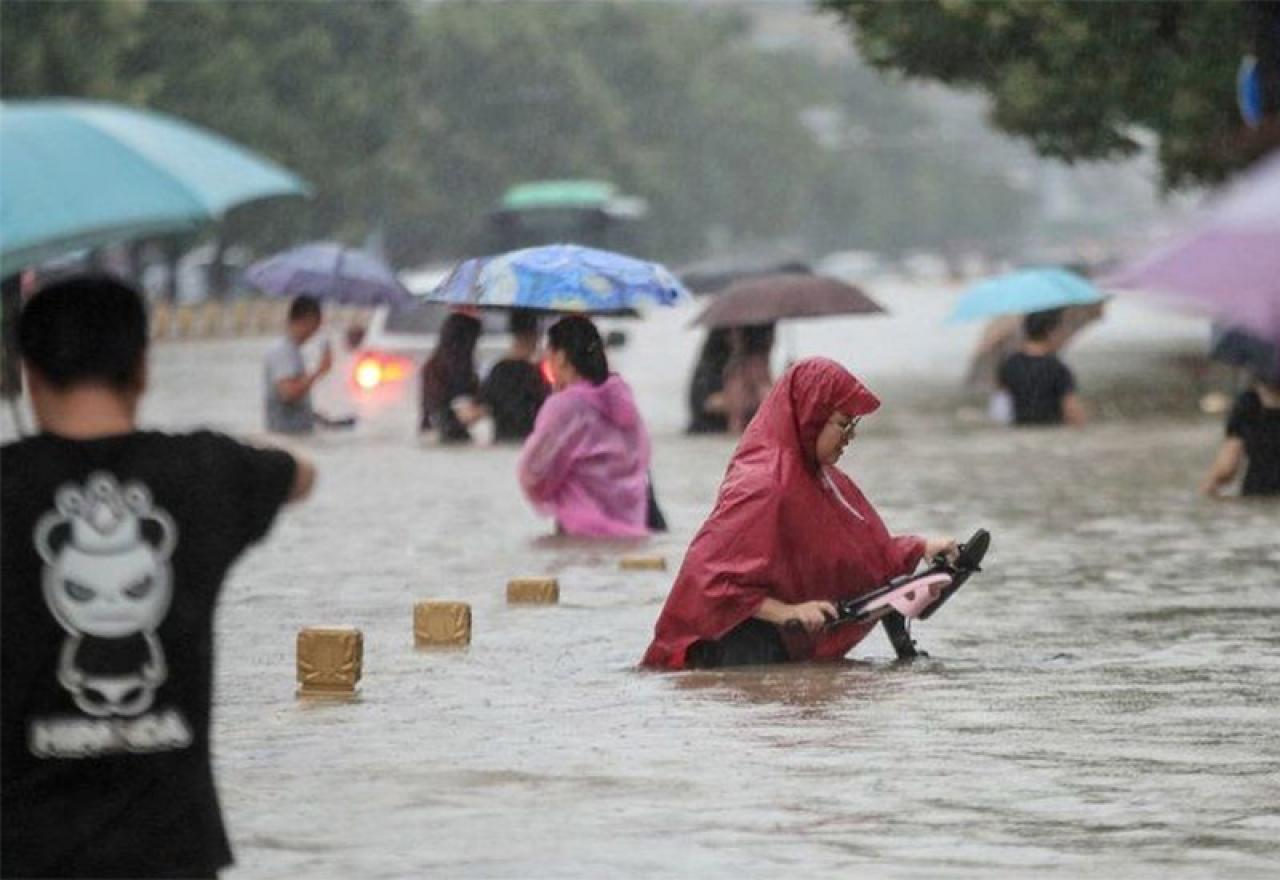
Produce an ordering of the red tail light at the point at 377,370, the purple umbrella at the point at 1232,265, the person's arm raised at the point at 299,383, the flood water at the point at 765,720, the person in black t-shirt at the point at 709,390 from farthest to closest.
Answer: the red tail light at the point at 377,370 → the person in black t-shirt at the point at 709,390 → the person's arm raised at the point at 299,383 → the flood water at the point at 765,720 → the purple umbrella at the point at 1232,265

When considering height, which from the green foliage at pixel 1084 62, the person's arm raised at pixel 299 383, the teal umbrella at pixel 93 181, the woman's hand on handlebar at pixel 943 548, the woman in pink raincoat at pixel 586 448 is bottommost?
the woman's hand on handlebar at pixel 943 548

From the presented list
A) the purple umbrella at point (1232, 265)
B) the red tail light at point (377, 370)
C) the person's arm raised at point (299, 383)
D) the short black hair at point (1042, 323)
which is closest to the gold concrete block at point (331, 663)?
the purple umbrella at point (1232, 265)

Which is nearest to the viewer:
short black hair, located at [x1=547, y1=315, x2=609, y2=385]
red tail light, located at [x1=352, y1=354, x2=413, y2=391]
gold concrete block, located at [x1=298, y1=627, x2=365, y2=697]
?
gold concrete block, located at [x1=298, y1=627, x2=365, y2=697]

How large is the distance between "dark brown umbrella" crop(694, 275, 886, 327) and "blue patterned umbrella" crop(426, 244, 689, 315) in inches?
361

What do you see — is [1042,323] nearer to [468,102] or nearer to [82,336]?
[82,336]

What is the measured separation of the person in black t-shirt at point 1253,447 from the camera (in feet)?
71.6

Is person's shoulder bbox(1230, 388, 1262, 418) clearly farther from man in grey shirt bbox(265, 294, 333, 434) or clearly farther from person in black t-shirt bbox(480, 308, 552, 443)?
man in grey shirt bbox(265, 294, 333, 434)

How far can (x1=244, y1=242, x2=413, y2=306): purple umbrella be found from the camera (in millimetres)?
28766

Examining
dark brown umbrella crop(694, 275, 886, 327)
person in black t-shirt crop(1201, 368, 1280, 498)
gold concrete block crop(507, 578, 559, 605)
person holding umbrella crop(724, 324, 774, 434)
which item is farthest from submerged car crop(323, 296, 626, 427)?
gold concrete block crop(507, 578, 559, 605)

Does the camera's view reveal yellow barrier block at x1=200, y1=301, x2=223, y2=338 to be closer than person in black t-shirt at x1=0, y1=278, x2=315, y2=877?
No

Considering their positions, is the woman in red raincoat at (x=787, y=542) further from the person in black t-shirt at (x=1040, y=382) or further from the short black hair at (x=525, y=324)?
the person in black t-shirt at (x=1040, y=382)

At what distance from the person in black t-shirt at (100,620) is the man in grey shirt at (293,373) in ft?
68.1

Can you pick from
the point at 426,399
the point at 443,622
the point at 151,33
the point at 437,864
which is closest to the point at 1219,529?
the point at 443,622

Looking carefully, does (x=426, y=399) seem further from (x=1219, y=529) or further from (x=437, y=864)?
(x=437, y=864)
